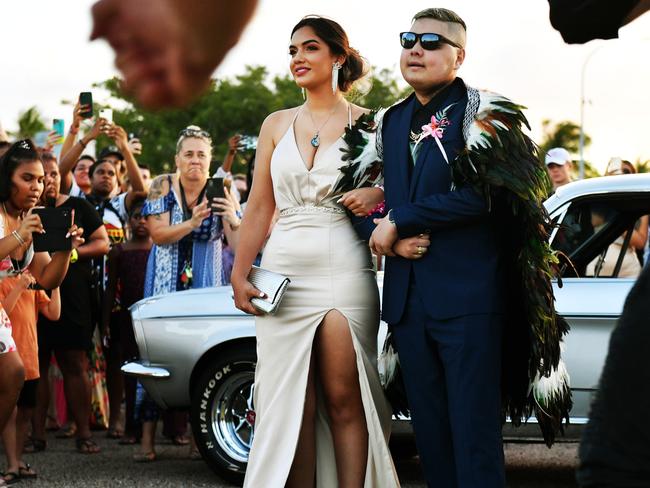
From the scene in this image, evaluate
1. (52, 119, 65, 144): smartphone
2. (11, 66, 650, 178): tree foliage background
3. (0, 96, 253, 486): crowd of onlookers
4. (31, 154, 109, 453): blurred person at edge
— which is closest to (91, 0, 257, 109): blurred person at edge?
(11, 66, 650, 178): tree foliage background

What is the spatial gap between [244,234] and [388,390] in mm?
893

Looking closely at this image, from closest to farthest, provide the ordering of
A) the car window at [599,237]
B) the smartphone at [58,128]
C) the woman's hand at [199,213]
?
the smartphone at [58,128] → the car window at [599,237] → the woman's hand at [199,213]

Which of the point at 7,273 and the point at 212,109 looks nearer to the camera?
the point at 212,109

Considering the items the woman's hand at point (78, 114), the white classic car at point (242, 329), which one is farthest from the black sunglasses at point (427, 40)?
the woman's hand at point (78, 114)

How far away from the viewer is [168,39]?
103 cm

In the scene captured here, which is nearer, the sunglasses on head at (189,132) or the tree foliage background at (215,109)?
the tree foliage background at (215,109)

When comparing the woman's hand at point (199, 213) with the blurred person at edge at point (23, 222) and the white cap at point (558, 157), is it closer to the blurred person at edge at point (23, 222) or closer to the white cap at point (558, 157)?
the blurred person at edge at point (23, 222)

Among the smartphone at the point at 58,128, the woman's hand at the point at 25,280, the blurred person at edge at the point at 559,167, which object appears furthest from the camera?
the blurred person at edge at the point at 559,167

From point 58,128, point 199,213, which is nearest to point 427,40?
point 58,128

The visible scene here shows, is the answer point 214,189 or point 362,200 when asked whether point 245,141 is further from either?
point 214,189

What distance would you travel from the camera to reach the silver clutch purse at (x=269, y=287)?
4562 millimetres

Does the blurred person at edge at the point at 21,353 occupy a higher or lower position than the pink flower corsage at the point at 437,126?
lower

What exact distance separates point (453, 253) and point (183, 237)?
341cm

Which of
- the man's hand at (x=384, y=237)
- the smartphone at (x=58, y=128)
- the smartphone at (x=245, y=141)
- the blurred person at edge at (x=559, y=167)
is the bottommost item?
the man's hand at (x=384, y=237)
